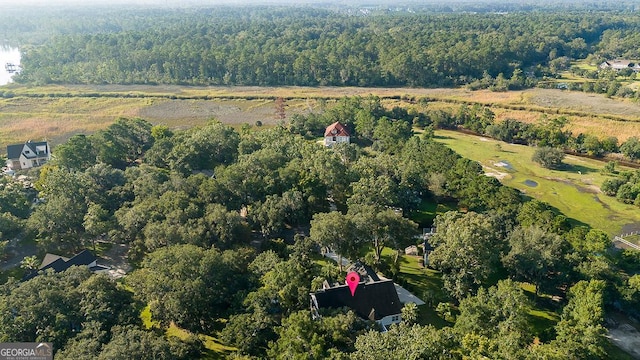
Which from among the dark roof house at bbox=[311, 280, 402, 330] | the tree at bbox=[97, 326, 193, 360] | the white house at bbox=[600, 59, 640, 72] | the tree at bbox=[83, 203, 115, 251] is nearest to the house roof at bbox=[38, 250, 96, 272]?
the tree at bbox=[83, 203, 115, 251]

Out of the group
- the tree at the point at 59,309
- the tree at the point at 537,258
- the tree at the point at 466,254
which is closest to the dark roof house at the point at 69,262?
the tree at the point at 59,309

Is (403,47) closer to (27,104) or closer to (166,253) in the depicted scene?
(27,104)

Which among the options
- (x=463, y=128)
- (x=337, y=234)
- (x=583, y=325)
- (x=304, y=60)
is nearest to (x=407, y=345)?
(x=337, y=234)

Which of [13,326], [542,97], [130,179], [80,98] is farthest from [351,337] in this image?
[80,98]

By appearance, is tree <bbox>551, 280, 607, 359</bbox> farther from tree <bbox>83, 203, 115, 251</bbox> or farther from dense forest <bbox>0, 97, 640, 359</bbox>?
tree <bbox>83, 203, 115, 251</bbox>

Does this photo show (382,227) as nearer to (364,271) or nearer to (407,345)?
(364,271)

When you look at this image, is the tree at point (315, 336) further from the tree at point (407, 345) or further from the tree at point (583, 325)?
the tree at point (583, 325)
